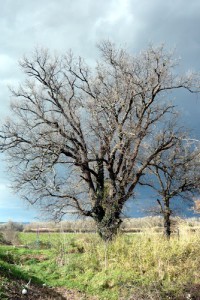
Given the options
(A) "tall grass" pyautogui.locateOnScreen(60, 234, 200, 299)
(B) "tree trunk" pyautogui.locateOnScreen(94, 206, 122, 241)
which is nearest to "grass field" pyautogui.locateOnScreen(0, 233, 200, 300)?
(A) "tall grass" pyautogui.locateOnScreen(60, 234, 200, 299)

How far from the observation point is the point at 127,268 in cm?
1376

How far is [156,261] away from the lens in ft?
45.4

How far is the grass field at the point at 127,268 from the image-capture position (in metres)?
11.7

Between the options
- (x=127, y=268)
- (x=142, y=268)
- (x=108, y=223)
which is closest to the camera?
(x=142, y=268)

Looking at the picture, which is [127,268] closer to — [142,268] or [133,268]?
[133,268]

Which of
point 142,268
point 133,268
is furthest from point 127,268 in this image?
point 142,268

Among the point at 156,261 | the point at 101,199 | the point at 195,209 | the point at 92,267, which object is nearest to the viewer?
the point at 156,261

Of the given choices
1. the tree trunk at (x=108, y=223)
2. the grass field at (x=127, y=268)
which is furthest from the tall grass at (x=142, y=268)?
the tree trunk at (x=108, y=223)

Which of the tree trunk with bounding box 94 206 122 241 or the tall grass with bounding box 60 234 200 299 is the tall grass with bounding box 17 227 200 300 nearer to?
the tall grass with bounding box 60 234 200 299

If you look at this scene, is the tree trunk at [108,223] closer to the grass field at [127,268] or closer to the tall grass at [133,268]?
the grass field at [127,268]

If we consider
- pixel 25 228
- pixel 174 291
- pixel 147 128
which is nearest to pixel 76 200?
pixel 147 128

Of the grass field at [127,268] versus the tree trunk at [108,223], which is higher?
the tree trunk at [108,223]

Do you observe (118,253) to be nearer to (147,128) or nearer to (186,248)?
(186,248)

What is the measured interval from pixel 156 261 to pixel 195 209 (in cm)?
2337
